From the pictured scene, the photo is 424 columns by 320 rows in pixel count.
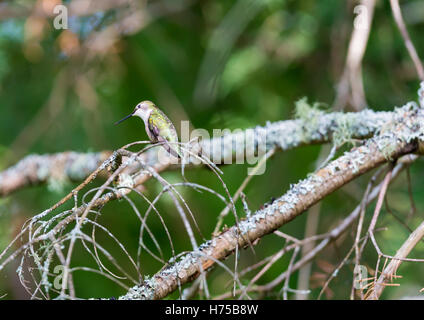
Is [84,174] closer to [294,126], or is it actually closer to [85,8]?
[294,126]

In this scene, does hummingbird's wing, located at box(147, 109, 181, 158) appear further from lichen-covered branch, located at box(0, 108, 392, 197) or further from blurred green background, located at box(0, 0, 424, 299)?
blurred green background, located at box(0, 0, 424, 299)

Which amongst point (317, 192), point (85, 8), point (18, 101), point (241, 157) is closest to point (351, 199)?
point (241, 157)

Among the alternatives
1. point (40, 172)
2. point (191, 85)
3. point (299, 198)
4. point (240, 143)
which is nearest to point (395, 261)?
point (299, 198)

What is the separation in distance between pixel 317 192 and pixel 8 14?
1812 millimetres

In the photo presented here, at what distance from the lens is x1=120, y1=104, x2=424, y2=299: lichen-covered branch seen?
80cm

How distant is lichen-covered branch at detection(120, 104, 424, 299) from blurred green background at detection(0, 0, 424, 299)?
2.32ft

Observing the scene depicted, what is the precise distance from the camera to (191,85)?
8.02 feet

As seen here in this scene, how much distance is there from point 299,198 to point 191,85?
5.32ft

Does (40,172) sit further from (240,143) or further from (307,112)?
(307,112)

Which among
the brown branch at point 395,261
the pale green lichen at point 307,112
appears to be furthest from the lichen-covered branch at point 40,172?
the brown branch at point 395,261

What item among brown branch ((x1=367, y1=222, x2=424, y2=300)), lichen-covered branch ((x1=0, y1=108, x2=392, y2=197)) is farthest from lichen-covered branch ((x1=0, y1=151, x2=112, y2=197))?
brown branch ((x1=367, y1=222, x2=424, y2=300))

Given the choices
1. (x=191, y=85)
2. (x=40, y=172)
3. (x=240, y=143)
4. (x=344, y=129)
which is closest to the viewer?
(x=344, y=129)

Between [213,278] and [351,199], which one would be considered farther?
[213,278]

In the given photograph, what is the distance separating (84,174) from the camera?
159 cm
